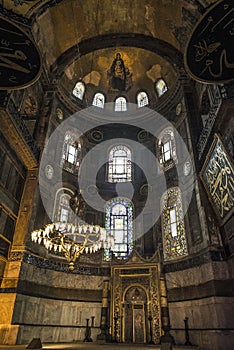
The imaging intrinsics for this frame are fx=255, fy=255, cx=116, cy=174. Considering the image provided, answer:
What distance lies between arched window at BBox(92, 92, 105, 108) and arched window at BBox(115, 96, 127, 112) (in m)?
0.96

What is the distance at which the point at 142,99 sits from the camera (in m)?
17.0

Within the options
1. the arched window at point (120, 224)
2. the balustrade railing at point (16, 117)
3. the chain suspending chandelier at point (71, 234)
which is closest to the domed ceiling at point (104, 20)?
the balustrade railing at point (16, 117)

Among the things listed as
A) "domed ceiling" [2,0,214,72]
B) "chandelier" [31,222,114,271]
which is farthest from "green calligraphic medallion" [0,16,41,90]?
"chandelier" [31,222,114,271]

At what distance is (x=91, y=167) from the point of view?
14773 millimetres

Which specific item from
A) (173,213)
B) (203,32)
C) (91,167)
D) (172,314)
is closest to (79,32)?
(91,167)

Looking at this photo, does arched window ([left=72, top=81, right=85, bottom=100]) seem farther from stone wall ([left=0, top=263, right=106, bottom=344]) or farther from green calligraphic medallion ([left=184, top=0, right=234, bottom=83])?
stone wall ([left=0, top=263, right=106, bottom=344])

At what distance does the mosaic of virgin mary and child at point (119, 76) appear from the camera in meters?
15.3

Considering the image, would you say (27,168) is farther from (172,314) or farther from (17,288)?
(172,314)

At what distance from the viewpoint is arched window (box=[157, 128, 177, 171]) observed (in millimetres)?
13375

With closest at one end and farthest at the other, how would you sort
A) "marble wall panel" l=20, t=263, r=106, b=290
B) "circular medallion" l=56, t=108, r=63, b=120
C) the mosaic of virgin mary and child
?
"marble wall panel" l=20, t=263, r=106, b=290, "circular medallion" l=56, t=108, r=63, b=120, the mosaic of virgin mary and child

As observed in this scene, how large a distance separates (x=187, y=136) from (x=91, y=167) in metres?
5.73

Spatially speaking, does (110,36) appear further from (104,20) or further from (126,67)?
(126,67)

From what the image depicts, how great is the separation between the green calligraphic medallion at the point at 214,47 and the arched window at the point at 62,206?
314 inches

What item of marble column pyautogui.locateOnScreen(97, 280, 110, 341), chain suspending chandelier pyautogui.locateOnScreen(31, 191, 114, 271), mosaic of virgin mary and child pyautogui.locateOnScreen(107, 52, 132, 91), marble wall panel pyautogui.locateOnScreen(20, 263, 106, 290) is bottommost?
marble column pyautogui.locateOnScreen(97, 280, 110, 341)
